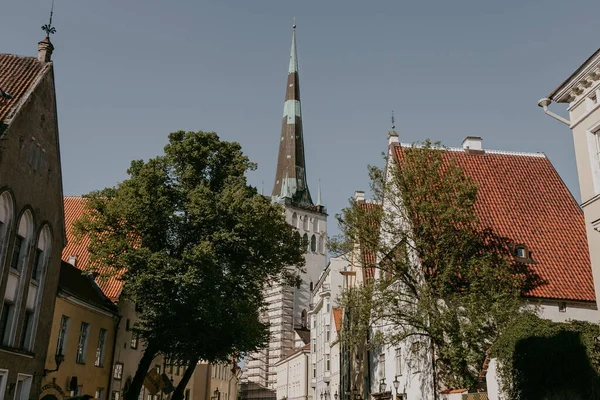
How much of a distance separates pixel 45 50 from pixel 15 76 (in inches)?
75.7

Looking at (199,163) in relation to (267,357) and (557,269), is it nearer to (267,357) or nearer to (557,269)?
(557,269)

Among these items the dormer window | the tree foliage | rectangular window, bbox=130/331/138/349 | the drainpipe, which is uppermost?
the drainpipe

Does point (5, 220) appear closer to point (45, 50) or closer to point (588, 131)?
point (45, 50)

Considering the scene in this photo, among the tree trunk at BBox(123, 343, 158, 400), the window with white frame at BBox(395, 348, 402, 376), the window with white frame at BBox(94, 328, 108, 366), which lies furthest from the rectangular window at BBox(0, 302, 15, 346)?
the window with white frame at BBox(395, 348, 402, 376)

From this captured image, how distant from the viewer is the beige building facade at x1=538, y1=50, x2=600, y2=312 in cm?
1558

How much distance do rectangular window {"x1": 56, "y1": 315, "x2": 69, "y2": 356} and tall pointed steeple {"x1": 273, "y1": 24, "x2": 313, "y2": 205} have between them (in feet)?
291

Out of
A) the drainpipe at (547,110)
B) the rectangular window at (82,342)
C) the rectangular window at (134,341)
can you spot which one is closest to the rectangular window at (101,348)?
the rectangular window at (82,342)

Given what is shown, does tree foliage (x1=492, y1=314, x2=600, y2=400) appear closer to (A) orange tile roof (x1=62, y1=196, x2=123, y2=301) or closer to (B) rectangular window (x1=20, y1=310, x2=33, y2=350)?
(B) rectangular window (x1=20, y1=310, x2=33, y2=350)

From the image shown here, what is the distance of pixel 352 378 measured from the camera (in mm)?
35594

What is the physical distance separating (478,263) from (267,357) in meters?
86.2

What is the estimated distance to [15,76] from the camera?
70.5 feet

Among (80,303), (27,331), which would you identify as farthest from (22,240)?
(80,303)

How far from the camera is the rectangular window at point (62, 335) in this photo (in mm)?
25000

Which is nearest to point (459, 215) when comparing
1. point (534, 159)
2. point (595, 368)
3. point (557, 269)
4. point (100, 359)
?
point (557, 269)
